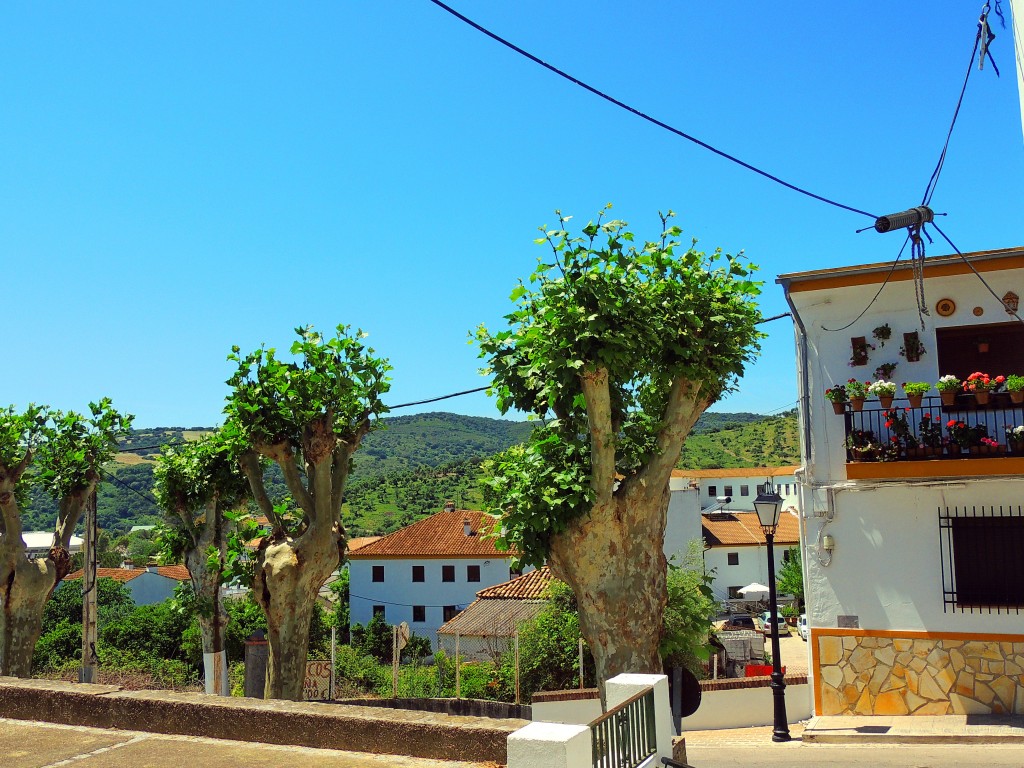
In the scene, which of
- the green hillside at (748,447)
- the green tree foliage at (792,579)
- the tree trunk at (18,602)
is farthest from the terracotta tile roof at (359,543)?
the green hillside at (748,447)

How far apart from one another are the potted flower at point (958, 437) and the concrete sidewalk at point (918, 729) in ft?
12.6

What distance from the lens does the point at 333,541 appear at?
38.6 ft

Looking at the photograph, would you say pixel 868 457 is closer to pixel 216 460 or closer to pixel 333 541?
pixel 333 541

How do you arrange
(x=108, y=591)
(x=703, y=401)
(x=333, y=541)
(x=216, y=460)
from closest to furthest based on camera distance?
1. (x=703, y=401)
2. (x=333, y=541)
3. (x=216, y=460)
4. (x=108, y=591)

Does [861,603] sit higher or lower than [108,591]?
higher

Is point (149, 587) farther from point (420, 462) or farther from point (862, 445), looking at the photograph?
point (420, 462)

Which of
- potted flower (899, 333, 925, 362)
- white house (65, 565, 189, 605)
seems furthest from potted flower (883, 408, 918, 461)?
white house (65, 565, 189, 605)

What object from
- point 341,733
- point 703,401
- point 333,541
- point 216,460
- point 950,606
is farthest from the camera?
point 216,460

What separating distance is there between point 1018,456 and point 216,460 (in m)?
13.1

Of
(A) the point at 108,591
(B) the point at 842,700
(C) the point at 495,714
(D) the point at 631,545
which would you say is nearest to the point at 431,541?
(A) the point at 108,591

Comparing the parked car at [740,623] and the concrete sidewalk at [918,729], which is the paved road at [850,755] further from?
the parked car at [740,623]

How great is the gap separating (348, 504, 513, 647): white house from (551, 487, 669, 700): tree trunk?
41.3 meters

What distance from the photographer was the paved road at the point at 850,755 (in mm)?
10695

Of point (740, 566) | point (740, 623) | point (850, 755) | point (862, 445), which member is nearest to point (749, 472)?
point (740, 566)
